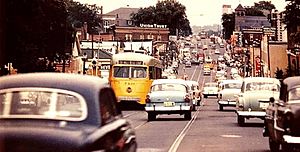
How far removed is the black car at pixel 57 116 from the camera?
336 inches

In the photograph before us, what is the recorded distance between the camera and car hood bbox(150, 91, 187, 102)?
3288cm

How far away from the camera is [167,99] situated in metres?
32.8

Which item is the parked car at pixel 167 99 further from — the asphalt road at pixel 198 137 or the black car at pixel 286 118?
the black car at pixel 286 118

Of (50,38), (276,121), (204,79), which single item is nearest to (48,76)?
(276,121)

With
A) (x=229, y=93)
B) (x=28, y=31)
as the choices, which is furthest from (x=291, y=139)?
(x=28, y=31)

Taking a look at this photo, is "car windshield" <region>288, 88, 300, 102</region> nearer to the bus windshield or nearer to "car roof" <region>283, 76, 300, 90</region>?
"car roof" <region>283, 76, 300, 90</region>

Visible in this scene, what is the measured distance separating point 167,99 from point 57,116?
23512 mm

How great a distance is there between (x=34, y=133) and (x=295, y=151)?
32.5 feet

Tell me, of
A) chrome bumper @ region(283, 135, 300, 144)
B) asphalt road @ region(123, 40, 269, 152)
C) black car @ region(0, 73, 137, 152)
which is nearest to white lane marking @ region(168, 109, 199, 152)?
asphalt road @ region(123, 40, 269, 152)

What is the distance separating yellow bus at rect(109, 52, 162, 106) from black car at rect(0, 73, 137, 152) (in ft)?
121

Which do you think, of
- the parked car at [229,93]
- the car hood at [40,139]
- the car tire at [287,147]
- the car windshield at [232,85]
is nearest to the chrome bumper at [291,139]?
the car tire at [287,147]

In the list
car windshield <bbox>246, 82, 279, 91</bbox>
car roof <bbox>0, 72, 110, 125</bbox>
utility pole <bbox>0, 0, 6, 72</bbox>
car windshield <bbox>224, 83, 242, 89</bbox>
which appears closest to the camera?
car roof <bbox>0, 72, 110, 125</bbox>

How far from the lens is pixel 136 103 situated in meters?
48.8

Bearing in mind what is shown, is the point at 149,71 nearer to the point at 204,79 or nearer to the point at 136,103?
the point at 136,103
